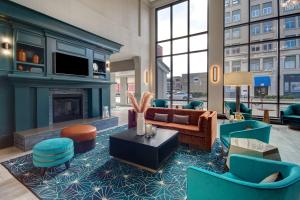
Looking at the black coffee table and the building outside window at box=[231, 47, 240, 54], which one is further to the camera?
the building outside window at box=[231, 47, 240, 54]

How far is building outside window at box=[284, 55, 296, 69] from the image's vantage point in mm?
5762

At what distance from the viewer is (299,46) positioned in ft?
18.5

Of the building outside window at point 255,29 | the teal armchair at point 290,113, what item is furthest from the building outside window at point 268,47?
the teal armchair at point 290,113

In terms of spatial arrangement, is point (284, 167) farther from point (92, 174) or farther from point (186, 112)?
point (186, 112)

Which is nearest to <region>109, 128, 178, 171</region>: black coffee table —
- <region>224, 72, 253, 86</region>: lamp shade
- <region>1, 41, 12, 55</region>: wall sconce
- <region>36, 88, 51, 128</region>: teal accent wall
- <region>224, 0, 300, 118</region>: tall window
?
<region>224, 72, 253, 86</region>: lamp shade

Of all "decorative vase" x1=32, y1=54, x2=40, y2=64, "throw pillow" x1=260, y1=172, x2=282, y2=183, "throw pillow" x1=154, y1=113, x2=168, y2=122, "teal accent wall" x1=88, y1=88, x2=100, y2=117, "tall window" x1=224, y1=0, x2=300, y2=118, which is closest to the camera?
"throw pillow" x1=260, y1=172, x2=282, y2=183

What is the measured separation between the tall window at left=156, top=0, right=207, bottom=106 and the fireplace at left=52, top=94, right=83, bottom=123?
449cm

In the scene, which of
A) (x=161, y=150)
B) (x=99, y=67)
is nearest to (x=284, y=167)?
(x=161, y=150)

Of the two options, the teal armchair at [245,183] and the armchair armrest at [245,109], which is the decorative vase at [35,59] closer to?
the teal armchair at [245,183]

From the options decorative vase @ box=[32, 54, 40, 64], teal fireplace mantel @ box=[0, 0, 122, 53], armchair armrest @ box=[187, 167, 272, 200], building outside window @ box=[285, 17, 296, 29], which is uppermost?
building outside window @ box=[285, 17, 296, 29]

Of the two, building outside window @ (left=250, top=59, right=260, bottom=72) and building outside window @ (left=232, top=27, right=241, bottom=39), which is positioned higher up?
building outside window @ (left=232, top=27, right=241, bottom=39)

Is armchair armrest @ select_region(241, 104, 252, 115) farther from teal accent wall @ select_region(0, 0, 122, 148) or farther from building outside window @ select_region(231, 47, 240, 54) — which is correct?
teal accent wall @ select_region(0, 0, 122, 148)

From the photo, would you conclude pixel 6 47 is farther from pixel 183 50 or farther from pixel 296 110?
pixel 296 110

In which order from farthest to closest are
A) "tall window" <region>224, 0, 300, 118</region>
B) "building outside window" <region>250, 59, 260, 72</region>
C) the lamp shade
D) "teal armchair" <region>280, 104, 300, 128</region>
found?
1. "building outside window" <region>250, 59, 260, 72</region>
2. "tall window" <region>224, 0, 300, 118</region>
3. "teal armchair" <region>280, 104, 300, 128</region>
4. the lamp shade
